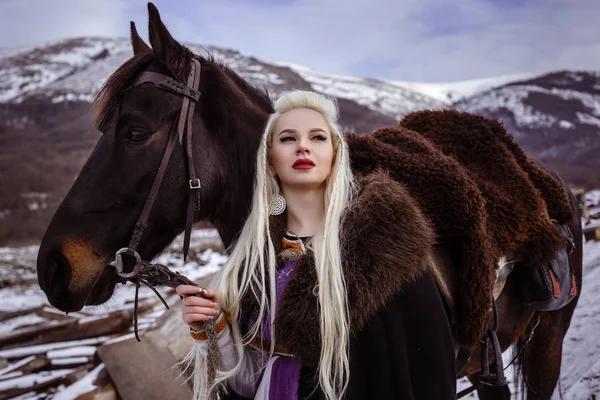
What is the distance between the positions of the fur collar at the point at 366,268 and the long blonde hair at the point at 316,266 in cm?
3

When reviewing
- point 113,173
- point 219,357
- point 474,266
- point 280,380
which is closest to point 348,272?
point 280,380

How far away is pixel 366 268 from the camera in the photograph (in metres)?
1.17

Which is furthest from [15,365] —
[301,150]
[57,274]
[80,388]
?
[301,150]

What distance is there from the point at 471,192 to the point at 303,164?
2.41ft

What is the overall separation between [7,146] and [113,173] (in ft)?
50.3

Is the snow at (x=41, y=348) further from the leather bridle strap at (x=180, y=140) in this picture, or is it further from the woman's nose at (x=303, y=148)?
the woman's nose at (x=303, y=148)

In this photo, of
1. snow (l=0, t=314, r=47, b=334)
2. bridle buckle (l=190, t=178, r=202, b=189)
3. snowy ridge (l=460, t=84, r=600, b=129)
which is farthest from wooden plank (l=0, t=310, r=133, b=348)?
snowy ridge (l=460, t=84, r=600, b=129)

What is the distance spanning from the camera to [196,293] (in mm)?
1172

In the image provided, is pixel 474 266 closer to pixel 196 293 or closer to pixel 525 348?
pixel 196 293

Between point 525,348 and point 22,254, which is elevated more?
point 525,348

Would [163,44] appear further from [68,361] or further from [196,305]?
[68,361]

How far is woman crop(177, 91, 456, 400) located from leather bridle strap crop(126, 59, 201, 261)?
9.9 inches

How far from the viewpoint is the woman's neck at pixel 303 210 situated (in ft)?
4.48

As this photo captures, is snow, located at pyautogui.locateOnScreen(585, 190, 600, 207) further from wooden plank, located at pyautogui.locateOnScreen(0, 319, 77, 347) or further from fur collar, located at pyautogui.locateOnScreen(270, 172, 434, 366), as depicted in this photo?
wooden plank, located at pyautogui.locateOnScreen(0, 319, 77, 347)
